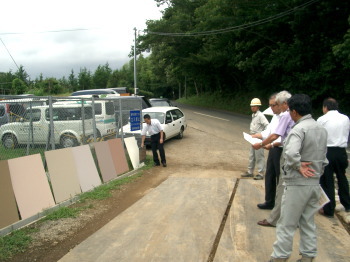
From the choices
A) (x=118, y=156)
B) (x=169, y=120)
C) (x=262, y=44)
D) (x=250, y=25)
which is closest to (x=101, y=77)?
(x=262, y=44)

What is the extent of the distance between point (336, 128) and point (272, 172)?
1179mm

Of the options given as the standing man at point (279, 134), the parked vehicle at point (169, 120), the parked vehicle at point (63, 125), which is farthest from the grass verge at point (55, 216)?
the parked vehicle at point (169, 120)

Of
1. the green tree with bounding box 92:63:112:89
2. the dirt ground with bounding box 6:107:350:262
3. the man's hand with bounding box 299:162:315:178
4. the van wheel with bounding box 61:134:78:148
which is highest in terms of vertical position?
the green tree with bounding box 92:63:112:89

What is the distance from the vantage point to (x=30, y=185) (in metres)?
5.25

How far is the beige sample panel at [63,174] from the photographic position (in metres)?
5.82

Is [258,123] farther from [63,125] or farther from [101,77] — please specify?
[101,77]

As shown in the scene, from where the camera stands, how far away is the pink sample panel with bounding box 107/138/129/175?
26.7 feet

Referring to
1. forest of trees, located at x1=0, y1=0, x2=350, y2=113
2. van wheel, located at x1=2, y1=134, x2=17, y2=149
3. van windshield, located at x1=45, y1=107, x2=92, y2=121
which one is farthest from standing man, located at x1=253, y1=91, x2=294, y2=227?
forest of trees, located at x1=0, y1=0, x2=350, y2=113

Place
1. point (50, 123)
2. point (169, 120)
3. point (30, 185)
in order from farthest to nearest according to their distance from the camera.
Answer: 1. point (169, 120)
2. point (50, 123)
3. point (30, 185)

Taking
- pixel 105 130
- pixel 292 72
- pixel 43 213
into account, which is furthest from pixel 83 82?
pixel 43 213

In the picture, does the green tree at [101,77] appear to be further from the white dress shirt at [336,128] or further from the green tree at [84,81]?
the white dress shirt at [336,128]

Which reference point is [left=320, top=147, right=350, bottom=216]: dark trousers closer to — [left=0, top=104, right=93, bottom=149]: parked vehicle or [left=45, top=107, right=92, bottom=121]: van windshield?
[left=0, top=104, right=93, bottom=149]: parked vehicle

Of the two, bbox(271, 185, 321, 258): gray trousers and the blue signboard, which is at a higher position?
the blue signboard

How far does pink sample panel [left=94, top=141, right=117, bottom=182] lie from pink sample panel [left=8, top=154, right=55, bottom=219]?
Result: 1.96 m
